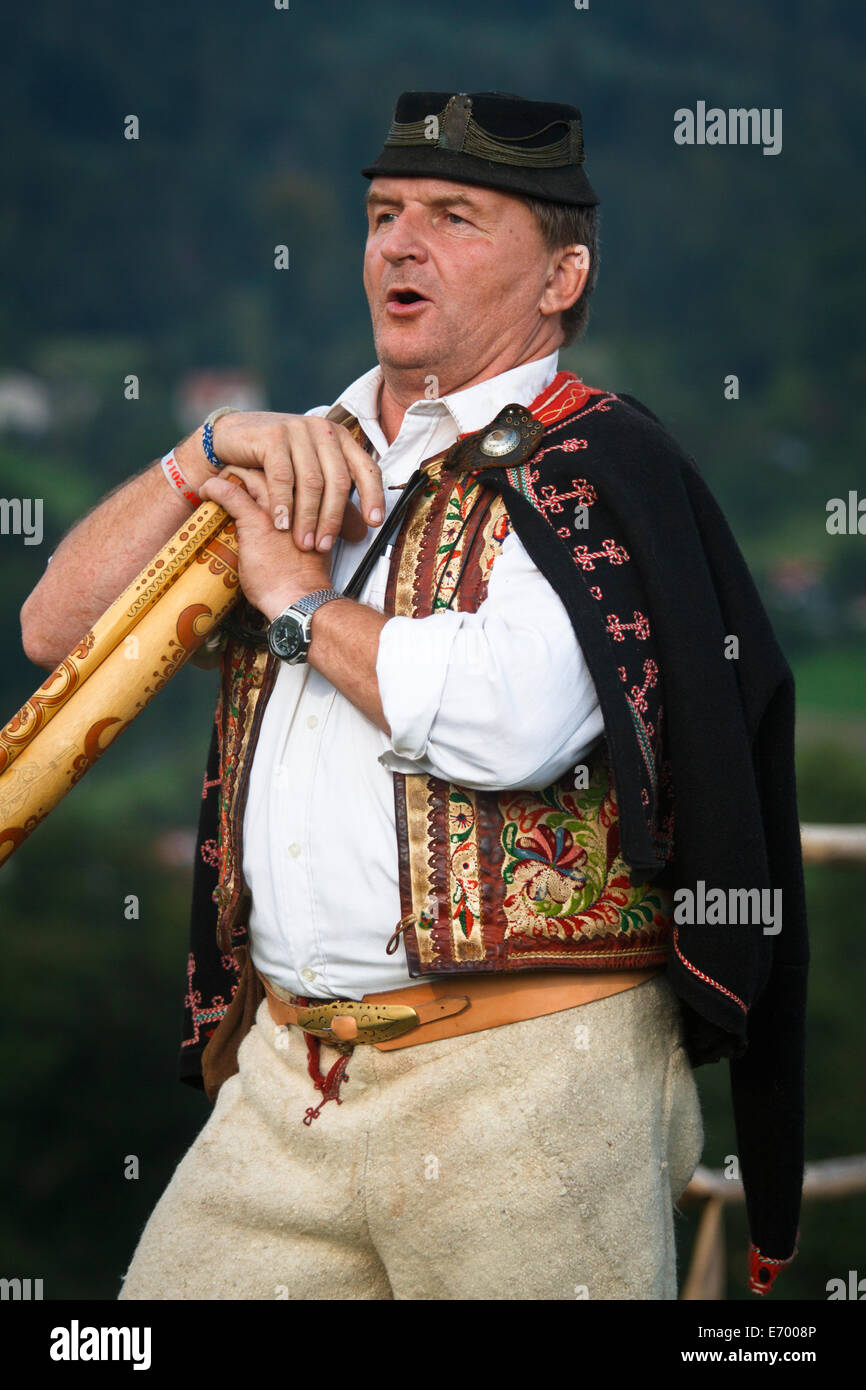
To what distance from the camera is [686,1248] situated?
62.6 feet

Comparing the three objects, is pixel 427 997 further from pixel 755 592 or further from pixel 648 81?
pixel 648 81

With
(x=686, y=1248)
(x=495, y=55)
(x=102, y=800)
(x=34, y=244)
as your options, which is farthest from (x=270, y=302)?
(x=686, y=1248)

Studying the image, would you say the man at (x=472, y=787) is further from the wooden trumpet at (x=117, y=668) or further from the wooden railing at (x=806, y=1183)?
the wooden railing at (x=806, y=1183)

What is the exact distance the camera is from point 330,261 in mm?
39156

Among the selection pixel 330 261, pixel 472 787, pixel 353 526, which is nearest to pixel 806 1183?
pixel 472 787

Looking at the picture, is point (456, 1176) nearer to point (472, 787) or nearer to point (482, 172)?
point (472, 787)

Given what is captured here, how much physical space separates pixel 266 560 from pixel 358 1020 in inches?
25.6

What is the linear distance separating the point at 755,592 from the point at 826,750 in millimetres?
26251

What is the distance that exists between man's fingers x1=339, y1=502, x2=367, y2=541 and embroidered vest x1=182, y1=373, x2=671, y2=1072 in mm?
77

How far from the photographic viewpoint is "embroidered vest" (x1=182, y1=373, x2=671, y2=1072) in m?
2.20

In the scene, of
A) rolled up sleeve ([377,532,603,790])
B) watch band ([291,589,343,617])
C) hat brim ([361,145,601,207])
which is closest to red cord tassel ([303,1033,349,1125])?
rolled up sleeve ([377,532,603,790])

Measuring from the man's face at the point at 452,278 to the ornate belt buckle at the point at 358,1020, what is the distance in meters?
0.91

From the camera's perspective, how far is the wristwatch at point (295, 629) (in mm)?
2199

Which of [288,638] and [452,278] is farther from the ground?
[452,278]
